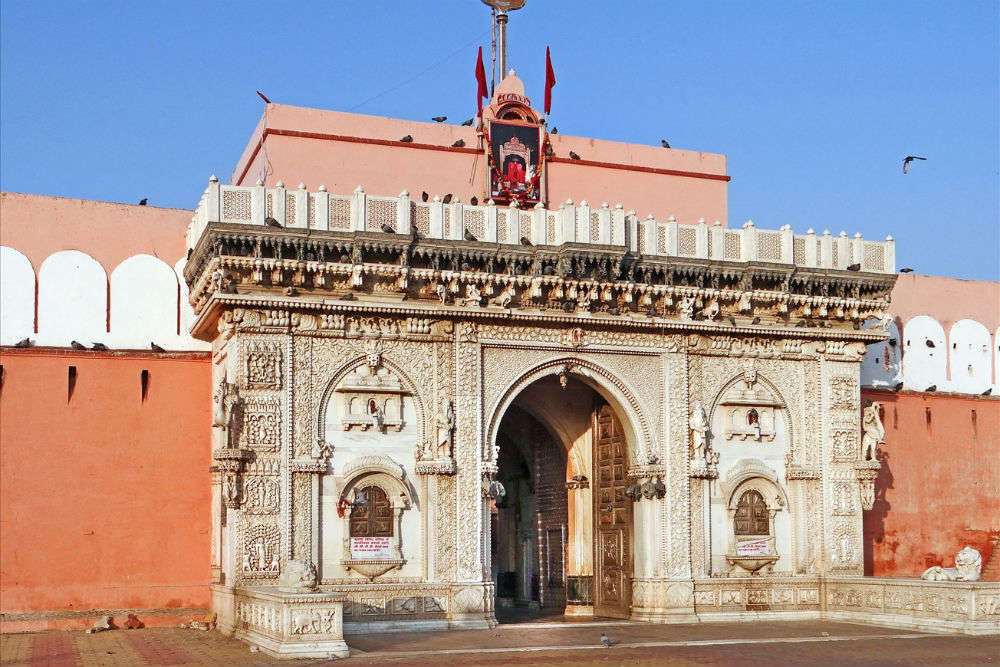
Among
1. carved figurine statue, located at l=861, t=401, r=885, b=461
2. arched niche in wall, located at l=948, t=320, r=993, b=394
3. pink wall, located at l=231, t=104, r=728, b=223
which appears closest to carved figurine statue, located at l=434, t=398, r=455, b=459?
pink wall, located at l=231, t=104, r=728, b=223

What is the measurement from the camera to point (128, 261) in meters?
20.0

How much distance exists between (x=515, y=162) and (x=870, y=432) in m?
6.97

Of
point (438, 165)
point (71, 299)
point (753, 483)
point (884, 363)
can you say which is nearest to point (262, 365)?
point (71, 299)

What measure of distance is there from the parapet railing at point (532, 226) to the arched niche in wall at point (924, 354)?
13.8ft

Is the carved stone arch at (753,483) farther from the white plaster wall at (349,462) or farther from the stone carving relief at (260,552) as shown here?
the stone carving relief at (260,552)

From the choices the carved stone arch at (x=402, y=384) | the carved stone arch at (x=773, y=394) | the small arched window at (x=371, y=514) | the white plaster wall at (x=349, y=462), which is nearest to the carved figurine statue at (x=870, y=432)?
the carved stone arch at (x=773, y=394)

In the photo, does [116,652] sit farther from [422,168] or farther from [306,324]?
[422,168]

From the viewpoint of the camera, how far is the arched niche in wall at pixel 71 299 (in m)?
19.5

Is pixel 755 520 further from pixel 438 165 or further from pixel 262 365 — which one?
pixel 262 365

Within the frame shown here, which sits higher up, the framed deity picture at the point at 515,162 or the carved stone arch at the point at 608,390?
the framed deity picture at the point at 515,162

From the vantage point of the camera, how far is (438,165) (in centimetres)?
2041

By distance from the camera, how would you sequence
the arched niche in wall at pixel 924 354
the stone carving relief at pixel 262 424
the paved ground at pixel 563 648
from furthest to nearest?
1. the arched niche in wall at pixel 924 354
2. the stone carving relief at pixel 262 424
3. the paved ground at pixel 563 648

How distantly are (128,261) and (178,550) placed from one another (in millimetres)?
4440

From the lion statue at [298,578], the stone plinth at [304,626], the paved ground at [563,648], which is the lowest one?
the paved ground at [563,648]
